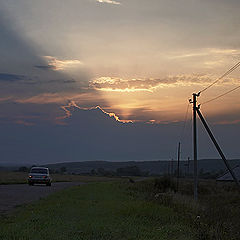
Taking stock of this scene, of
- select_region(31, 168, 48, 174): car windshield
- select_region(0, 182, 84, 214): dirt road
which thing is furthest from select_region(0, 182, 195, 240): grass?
select_region(31, 168, 48, 174): car windshield

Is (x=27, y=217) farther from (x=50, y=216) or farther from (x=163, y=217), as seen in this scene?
(x=163, y=217)

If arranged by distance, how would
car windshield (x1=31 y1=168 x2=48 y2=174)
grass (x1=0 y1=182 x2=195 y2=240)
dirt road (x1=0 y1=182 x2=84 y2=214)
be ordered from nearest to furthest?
1. grass (x1=0 y1=182 x2=195 y2=240)
2. dirt road (x1=0 y1=182 x2=84 y2=214)
3. car windshield (x1=31 y1=168 x2=48 y2=174)

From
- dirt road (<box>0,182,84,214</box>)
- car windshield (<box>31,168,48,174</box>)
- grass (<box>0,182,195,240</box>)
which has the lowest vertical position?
grass (<box>0,182,195,240</box>)

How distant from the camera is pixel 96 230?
12.5 m

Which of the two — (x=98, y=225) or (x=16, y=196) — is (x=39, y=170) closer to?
(x=16, y=196)

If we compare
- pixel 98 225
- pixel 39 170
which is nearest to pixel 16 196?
pixel 98 225

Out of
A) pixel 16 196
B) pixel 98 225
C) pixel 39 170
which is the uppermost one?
pixel 39 170

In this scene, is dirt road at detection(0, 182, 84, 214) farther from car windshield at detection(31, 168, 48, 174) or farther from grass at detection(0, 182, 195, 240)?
car windshield at detection(31, 168, 48, 174)

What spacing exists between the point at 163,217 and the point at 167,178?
146 ft

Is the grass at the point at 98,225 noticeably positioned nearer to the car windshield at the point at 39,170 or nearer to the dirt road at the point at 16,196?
the dirt road at the point at 16,196

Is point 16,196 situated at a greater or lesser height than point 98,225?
greater

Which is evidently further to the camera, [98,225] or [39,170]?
[39,170]

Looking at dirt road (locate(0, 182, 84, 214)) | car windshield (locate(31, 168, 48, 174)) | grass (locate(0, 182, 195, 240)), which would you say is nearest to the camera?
grass (locate(0, 182, 195, 240))

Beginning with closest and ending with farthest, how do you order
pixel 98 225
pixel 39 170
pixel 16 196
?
pixel 98 225, pixel 16 196, pixel 39 170
